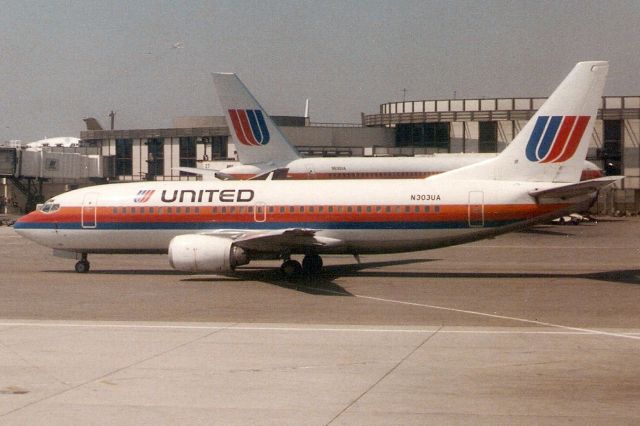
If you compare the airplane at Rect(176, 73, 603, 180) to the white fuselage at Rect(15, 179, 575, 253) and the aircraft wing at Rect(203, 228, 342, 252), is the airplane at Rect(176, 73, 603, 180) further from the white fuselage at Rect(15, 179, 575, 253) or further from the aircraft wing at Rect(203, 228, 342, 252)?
the aircraft wing at Rect(203, 228, 342, 252)

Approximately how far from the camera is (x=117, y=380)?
14305mm

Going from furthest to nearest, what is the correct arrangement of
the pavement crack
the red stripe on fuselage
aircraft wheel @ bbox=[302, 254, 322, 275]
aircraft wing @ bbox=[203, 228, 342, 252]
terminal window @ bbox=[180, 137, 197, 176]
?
1. terminal window @ bbox=[180, 137, 197, 176]
2. aircraft wheel @ bbox=[302, 254, 322, 275]
3. the red stripe on fuselage
4. aircraft wing @ bbox=[203, 228, 342, 252]
5. the pavement crack

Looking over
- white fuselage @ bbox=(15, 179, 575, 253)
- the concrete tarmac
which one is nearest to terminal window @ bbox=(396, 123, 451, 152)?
the concrete tarmac

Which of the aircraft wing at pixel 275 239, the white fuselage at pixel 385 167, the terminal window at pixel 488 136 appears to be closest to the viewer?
the aircraft wing at pixel 275 239

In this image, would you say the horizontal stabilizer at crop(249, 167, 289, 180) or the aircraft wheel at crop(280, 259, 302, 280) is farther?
the horizontal stabilizer at crop(249, 167, 289, 180)

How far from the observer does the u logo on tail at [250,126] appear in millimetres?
52906

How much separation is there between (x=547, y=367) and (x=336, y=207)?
17.4 meters

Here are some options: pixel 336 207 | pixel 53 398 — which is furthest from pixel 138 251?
pixel 53 398

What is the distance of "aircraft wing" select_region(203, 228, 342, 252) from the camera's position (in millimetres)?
29547

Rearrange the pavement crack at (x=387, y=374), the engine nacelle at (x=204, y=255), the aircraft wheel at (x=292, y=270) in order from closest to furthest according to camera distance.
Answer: the pavement crack at (x=387, y=374)
the engine nacelle at (x=204, y=255)
the aircraft wheel at (x=292, y=270)

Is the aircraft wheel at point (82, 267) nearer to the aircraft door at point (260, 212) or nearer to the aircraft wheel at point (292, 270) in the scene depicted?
the aircraft door at point (260, 212)

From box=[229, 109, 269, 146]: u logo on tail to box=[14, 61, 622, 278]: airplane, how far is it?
61.7 feet

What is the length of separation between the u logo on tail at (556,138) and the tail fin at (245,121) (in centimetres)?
2366

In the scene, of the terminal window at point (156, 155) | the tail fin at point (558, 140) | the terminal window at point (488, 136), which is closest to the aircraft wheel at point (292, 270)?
the tail fin at point (558, 140)
